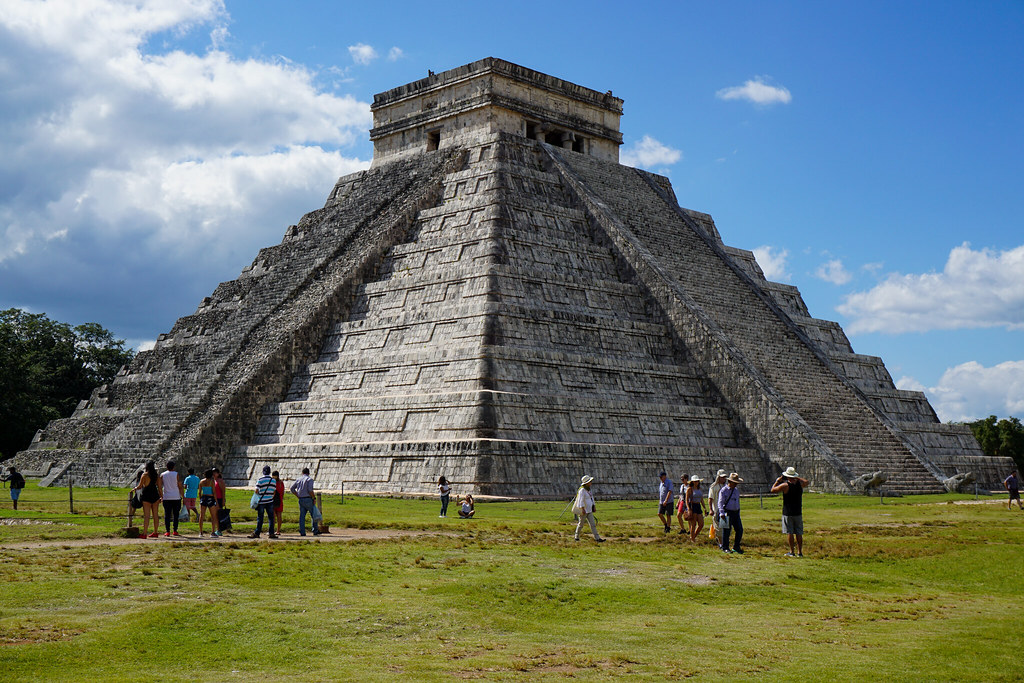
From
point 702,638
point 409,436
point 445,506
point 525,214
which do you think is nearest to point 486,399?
point 409,436

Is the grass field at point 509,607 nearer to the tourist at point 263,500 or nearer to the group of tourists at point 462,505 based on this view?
the tourist at point 263,500

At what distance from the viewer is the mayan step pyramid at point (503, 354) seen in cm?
2531

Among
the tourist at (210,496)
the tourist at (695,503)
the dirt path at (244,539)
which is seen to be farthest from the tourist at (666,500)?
the tourist at (210,496)

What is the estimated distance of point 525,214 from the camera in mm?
31609

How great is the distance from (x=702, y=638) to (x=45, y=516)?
12960mm

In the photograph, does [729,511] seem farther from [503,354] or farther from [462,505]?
[503,354]

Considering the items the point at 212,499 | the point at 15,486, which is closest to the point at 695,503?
the point at 212,499

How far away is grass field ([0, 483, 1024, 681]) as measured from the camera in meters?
8.62

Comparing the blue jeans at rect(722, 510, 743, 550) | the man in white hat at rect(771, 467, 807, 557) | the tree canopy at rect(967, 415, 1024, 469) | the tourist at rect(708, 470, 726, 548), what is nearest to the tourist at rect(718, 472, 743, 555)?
the blue jeans at rect(722, 510, 743, 550)

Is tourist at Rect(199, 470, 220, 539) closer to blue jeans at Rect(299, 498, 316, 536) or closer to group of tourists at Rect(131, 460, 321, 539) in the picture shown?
group of tourists at Rect(131, 460, 321, 539)

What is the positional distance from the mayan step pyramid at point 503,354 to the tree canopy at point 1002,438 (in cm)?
1464

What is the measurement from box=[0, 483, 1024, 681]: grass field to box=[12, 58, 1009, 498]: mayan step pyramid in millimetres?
8268

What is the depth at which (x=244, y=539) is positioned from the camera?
15820mm

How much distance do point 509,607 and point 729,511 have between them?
5366 mm
